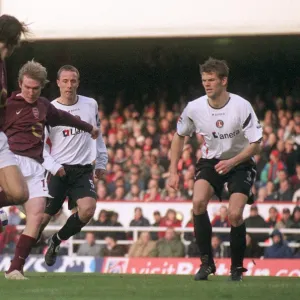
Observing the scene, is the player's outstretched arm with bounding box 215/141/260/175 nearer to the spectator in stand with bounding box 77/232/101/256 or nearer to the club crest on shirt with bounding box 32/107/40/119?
the club crest on shirt with bounding box 32/107/40/119

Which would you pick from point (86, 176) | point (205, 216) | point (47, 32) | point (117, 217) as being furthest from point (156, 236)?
point (205, 216)

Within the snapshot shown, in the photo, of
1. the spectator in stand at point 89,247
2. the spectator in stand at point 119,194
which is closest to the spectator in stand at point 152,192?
the spectator in stand at point 119,194

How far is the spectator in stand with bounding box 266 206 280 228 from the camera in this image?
60.2 ft

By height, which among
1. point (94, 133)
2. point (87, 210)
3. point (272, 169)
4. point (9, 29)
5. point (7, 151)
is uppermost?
point (9, 29)

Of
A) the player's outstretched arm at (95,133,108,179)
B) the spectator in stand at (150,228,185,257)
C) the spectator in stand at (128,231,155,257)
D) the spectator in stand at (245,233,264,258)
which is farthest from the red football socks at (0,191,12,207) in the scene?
the spectator in stand at (245,233,264,258)

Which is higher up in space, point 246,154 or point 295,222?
point 246,154

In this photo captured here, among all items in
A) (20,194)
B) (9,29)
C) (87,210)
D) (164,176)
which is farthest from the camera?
(164,176)

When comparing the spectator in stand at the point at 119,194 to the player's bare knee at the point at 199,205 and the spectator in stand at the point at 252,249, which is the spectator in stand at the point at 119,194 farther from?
the player's bare knee at the point at 199,205

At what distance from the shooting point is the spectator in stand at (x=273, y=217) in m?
18.4

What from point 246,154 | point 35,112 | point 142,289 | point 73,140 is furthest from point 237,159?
point 73,140

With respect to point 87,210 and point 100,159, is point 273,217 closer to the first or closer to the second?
point 100,159

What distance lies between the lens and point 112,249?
19062mm

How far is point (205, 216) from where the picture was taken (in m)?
11.2

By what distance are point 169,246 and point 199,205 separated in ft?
23.9
